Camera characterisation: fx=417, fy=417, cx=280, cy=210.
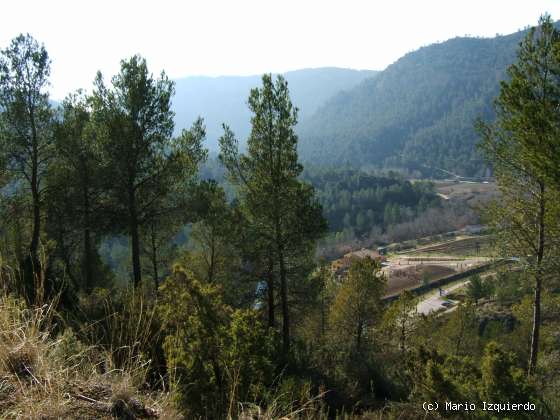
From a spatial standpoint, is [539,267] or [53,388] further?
[539,267]

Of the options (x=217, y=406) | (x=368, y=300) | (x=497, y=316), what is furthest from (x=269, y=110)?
(x=497, y=316)

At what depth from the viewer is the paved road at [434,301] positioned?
135ft

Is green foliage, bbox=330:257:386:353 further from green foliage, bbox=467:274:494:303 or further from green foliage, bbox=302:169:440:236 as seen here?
green foliage, bbox=302:169:440:236

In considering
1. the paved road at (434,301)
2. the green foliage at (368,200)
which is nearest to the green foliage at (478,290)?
the paved road at (434,301)

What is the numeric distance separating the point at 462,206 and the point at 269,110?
88033 millimetres

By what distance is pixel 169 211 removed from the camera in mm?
11203

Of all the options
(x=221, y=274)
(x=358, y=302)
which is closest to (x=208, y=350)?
(x=221, y=274)

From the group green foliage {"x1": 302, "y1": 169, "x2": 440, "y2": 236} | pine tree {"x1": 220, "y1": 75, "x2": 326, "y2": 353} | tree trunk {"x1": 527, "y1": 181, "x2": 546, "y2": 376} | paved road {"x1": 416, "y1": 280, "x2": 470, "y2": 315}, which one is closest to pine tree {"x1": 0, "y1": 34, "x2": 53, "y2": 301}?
pine tree {"x1": 220, "y1": 75, "x2": 326, "y2": 353}

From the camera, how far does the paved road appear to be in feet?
135

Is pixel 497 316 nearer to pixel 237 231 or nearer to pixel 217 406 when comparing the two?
pixel 237 231

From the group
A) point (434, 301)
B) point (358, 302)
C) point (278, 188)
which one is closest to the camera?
point (278, 188)

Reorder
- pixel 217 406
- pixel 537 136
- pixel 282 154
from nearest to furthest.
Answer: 1. pixel 217 406
2. pixel 537 136
3. pixel 282 154

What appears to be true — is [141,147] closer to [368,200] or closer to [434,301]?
[434,301]

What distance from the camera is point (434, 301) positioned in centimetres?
4356
